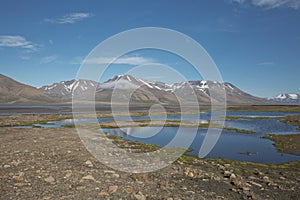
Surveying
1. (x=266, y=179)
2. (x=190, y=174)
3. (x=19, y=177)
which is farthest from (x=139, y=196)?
(x=266, y=179)

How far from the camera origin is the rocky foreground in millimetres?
12266

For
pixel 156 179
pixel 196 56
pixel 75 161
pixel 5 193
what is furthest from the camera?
pixel 196 56

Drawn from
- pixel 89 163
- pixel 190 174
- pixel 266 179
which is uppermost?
pixel 89 163

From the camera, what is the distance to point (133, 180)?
14.4m

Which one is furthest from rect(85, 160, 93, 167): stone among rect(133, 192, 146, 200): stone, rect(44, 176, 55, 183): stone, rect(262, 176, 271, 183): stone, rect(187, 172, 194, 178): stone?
rect(262, 176, 271, 183): stone

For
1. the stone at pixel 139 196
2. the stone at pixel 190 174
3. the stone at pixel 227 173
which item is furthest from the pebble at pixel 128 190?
the stone at pixel 227 173

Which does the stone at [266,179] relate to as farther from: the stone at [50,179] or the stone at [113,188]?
the stone at [50,179]

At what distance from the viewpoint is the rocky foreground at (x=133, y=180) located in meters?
12.3

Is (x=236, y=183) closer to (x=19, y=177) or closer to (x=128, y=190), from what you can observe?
(x=128, y=190)

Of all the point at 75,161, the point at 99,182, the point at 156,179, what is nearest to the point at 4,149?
the point at 75,161

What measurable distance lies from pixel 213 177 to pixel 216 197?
128 inches

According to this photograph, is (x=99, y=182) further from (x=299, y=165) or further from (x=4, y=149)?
(x=299, y=165)

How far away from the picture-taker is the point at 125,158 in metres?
20.0

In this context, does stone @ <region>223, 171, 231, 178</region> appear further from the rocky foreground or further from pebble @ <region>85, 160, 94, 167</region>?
pebble @ <region>85, 160, 94, 167</region>
